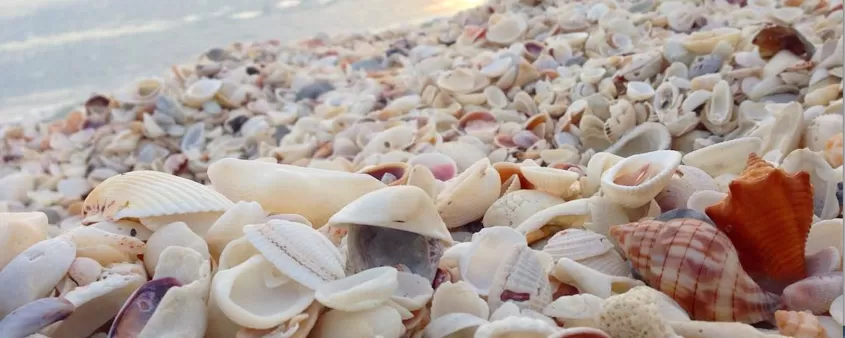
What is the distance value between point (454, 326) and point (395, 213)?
0.58ft

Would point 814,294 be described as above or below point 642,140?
above

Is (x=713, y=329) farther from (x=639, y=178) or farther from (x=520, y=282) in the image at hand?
(x=639, y=178)

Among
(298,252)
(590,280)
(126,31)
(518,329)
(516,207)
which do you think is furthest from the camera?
(126,31)

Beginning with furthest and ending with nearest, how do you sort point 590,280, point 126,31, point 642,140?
1. point 126,31
2. point 642,140
3. point 590,280

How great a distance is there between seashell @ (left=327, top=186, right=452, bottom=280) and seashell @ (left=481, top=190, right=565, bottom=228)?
0.37 metres

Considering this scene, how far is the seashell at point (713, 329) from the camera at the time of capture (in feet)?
2.94

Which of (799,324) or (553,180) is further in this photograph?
(553,180)

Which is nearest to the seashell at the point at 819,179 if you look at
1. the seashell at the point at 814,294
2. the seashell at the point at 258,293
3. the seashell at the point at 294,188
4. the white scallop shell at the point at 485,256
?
the seashell at the point at 814,294

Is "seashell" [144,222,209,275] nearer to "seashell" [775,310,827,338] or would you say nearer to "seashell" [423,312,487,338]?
"seashell" [423,312,487,338]

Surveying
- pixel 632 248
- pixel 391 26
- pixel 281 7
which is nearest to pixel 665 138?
pixel 632 248

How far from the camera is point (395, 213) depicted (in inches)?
38.9

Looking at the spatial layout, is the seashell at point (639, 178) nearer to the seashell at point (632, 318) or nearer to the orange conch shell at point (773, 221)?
the orange conch shell at point (773, 221)

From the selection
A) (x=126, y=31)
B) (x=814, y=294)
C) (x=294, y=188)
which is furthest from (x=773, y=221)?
(x=126, y=31)

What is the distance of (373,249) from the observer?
101 cm
